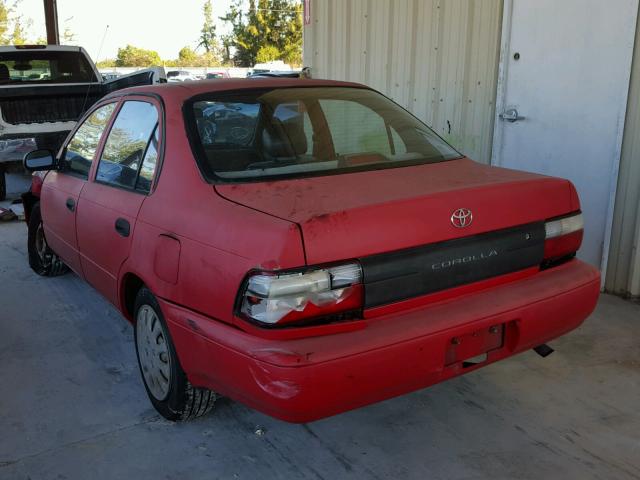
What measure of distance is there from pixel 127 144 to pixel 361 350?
1.88 metres

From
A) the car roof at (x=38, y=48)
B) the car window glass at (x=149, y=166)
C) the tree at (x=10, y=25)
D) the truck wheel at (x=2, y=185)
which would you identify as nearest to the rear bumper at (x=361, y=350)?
the car window glass at (x=149, y=166)

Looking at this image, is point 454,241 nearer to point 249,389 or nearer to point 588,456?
point 249,389

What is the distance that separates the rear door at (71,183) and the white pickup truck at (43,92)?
11.9ft

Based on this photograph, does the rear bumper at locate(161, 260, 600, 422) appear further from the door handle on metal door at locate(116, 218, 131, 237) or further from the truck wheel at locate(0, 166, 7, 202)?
the truck wheel at locate(0, 166, 7, 202)

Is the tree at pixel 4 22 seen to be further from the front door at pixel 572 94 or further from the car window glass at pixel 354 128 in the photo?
the car window glass at pixel 354 128

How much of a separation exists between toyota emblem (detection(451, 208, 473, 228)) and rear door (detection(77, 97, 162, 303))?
1.42 m

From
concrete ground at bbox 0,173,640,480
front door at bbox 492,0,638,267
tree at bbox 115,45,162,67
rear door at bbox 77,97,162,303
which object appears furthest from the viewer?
tree at bbox 115,45,162,67

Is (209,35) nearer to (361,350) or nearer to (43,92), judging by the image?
(43,92)

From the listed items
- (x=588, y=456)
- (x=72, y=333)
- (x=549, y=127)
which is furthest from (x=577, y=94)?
(x=72, y=333)

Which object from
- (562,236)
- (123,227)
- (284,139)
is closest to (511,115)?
(562,236)

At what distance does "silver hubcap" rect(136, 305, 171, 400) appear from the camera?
289 centimetres

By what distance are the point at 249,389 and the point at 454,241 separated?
3.16ft

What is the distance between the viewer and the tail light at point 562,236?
107 inches

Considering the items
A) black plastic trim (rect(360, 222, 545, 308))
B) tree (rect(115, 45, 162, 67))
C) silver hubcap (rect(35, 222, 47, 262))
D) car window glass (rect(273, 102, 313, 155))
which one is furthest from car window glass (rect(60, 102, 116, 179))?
tree (rect(115, 45, 162, 67))
